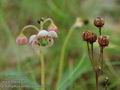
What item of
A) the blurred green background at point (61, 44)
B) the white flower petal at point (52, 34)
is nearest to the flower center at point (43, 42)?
the white flower petal at point (52, 34)

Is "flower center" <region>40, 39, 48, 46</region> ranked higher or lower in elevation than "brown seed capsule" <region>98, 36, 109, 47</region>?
lower

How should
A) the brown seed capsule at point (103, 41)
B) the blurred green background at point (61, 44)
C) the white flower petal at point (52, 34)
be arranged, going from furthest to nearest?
the blurred green background at point (61, 44) → the white flower petal at point (52, 34) → the brown seed capsule at point (103, 41)

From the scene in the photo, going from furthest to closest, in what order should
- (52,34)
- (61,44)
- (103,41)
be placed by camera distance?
1. (61,44)
2. (52,34)
3. (103,41)

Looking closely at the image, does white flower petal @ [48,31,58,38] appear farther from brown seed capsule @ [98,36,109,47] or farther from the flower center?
brown seed capsule @ [98,36,109,47]

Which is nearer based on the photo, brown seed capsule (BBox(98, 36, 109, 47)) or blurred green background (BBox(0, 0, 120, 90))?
brown seed capsule (BBox(98, 36, 109, 47))

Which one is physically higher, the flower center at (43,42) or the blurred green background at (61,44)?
the flower center at (43,42)

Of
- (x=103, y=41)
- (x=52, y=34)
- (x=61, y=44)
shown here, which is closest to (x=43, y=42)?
(x=52, y=34)

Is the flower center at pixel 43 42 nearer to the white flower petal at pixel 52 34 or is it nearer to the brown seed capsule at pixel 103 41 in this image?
the white flower petal at pixel 52 34

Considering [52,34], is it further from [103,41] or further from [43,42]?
[103,41]

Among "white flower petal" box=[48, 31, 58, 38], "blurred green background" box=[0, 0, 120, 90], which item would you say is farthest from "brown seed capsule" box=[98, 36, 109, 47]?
"blurred green background" box=[0, 0, 120, 90]

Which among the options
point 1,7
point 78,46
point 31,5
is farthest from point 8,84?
point 31,5
